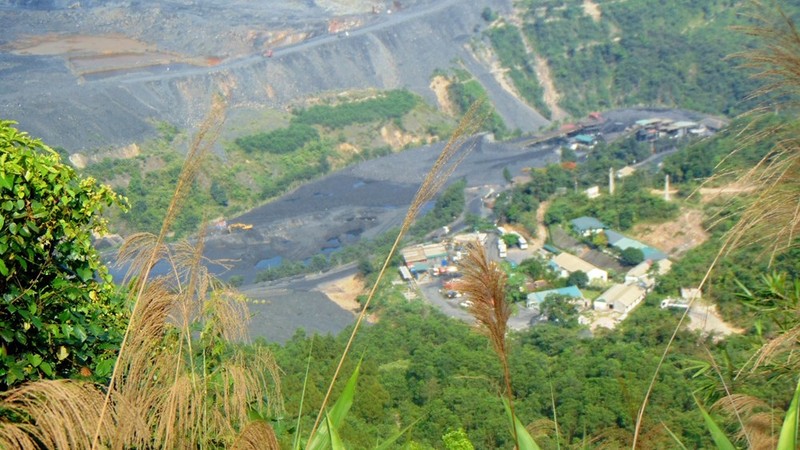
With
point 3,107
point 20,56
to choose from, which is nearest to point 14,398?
point 3,107

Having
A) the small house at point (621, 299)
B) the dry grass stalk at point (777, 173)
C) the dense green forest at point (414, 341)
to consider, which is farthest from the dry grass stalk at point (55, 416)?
the small house at point (621, 299)

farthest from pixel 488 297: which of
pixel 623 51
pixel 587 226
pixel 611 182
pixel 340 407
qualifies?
pixel 623 51

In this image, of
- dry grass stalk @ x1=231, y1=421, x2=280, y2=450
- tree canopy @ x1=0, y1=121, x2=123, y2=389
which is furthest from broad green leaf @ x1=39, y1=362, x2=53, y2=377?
dry grass stalk @ x1=231, y1=421, x2=280, y2=450

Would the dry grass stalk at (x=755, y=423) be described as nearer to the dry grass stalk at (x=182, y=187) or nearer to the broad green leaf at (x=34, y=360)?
the dry grass stalk at (x=182, y=187)

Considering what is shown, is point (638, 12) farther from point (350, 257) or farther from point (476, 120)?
point (476, 120)

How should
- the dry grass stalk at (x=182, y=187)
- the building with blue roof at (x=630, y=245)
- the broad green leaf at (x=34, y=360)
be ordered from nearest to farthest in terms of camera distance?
the dry grass stalk at (x=182, y=187)
the broad green leaf at (x=34, y=360)
the building with blue roof at (x=630, y=245)

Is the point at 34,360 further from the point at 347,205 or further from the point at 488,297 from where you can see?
the point at 347,205
